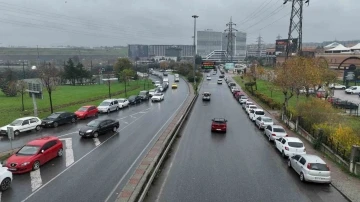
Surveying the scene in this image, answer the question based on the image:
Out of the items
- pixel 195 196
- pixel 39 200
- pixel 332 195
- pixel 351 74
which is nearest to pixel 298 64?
pixel 332 195

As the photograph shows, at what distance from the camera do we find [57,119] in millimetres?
31031

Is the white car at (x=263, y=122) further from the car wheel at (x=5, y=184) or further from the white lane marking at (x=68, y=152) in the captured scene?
the car wheel at (x=5, y=184)

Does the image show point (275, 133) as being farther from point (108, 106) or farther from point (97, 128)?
point (108, 106)

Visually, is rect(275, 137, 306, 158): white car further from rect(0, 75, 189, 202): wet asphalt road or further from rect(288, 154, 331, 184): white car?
rect(0, 75, 189, 202): wet asphalt road

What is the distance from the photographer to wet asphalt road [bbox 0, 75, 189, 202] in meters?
14.6

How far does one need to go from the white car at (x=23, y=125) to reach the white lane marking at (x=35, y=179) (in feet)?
37.5

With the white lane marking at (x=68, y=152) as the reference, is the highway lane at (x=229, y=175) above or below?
below

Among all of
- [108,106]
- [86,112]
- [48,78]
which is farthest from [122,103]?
[48,78]

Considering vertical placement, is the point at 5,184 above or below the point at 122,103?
below

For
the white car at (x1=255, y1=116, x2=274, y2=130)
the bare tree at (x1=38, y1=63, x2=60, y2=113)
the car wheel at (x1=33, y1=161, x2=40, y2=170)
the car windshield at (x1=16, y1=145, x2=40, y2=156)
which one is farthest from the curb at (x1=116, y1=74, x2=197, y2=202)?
the bare tree at (x1=38, y1=63, x2=60, y2=113)

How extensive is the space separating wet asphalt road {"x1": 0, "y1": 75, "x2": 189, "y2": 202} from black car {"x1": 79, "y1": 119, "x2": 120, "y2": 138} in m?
0.49

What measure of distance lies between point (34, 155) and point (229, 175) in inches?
449

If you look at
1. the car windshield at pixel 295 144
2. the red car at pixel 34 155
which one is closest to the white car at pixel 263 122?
the car windshield at pixel 295 144

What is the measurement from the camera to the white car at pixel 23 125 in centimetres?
2727
